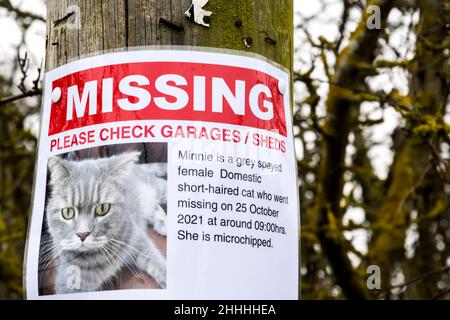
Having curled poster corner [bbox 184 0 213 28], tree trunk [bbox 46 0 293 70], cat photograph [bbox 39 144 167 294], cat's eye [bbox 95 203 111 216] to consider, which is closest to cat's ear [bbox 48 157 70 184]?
cat photograph [bbox 39 144 167 294]

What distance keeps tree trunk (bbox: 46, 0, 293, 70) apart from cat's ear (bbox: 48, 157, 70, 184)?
0.27 meters

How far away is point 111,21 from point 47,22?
28 cm

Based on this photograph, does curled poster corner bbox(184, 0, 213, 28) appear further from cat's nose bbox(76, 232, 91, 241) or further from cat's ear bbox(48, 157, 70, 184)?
cat's nose bbox(76, 232, 91, 241)

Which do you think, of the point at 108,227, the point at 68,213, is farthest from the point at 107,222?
the point at 68,213

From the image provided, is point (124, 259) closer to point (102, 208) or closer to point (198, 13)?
point (102, 208)

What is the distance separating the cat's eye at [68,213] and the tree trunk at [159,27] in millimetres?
390

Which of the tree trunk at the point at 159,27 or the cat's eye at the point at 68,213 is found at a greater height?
the tree trunk at the point at 159,27

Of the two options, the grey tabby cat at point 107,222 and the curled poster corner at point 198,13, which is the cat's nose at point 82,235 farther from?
the curled poster corner at point 198,13

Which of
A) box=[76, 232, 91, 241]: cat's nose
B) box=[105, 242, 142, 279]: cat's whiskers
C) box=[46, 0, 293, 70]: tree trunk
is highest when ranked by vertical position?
box=[46, 0, 293, 70]: tree trunk

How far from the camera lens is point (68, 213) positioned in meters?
2.34

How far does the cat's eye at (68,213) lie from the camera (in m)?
2.34

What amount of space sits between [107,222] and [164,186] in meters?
0.16

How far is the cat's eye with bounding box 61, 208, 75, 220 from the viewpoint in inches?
92.0

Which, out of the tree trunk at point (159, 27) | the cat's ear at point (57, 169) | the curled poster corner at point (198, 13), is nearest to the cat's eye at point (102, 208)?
the cat's ear at point (57, 169)
